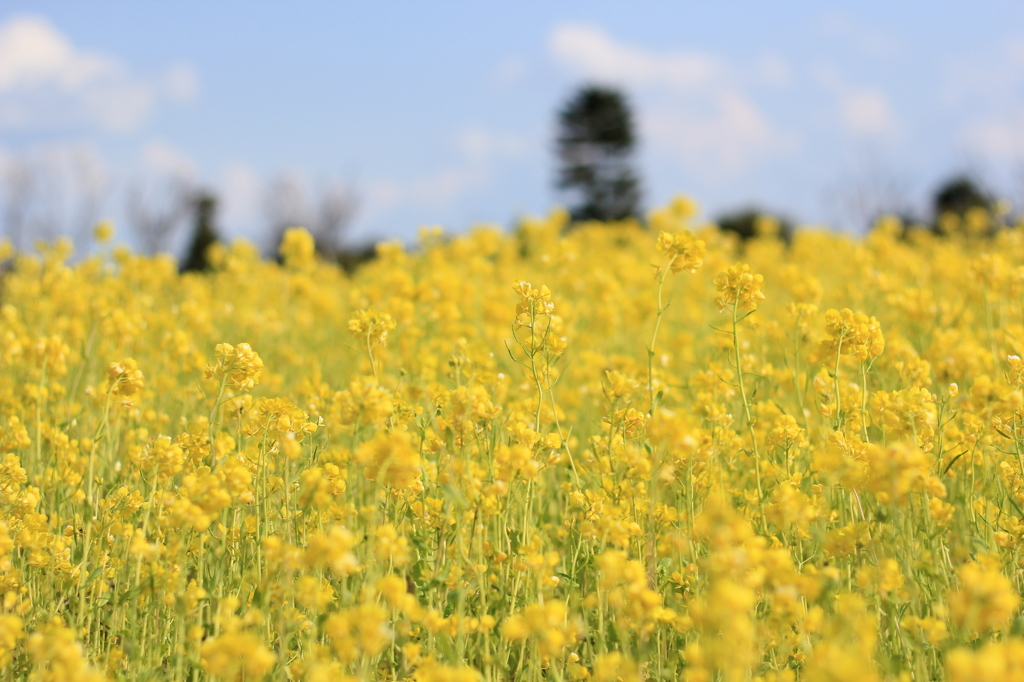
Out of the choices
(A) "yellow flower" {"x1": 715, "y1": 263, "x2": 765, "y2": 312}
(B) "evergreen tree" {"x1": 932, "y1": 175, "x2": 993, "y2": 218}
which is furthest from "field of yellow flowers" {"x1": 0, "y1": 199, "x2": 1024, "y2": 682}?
(B) "evergreen tree" {"x1": 932, "y1": 175, "x2": 993, "y2": 218}

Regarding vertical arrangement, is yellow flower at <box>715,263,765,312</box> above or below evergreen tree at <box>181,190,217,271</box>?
below

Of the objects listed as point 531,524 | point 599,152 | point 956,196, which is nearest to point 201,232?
point 599,152

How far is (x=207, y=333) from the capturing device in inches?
252

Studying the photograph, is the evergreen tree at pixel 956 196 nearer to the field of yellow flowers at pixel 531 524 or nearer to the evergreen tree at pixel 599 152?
the evergreen tree at pixel 599 152

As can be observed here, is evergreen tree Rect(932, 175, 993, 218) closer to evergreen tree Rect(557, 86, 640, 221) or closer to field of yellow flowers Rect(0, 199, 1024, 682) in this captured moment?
evergreen tree Rect(557, 86, 640, 221)

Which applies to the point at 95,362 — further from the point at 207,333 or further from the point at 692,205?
the point at 692,205

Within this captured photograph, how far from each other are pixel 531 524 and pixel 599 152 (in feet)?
125

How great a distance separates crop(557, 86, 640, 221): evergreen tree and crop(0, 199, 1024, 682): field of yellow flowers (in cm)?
3481

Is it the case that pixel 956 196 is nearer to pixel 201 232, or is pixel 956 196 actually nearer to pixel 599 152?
pixel 599 152

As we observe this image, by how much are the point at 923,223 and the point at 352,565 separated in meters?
32.3

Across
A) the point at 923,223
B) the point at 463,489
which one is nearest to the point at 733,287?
the point at 463,489

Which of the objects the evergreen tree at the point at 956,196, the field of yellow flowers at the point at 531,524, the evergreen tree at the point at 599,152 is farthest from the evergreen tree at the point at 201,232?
the field of yellow flowers at the point at 531,524

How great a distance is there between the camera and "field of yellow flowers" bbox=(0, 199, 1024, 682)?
70.5 inches

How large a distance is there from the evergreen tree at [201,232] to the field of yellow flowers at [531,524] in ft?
112
